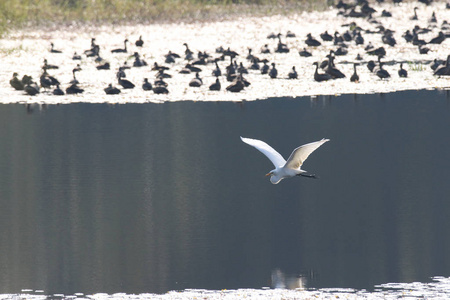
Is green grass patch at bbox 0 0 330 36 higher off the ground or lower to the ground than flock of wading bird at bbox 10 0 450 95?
higher

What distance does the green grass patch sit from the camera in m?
49.8

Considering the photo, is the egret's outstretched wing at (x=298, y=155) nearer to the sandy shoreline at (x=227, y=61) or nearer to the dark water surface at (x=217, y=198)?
the dark water surface at (x=217, y=198)

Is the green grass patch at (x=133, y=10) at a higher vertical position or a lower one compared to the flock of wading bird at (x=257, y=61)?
higher

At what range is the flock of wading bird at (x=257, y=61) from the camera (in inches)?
1384

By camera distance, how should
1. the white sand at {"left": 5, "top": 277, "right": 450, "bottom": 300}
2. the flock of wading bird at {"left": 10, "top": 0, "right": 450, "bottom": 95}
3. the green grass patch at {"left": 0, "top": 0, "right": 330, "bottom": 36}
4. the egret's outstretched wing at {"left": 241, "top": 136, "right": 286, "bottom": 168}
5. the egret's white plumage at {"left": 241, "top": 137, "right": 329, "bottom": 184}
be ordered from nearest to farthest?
the white sand at {"left": 5, "top": 277, "right": 450, "bottom": 300} → the egret's white plumage at {"left": 241, "top": 137, "right": 329, "bottom": 184} → the egret's outstretched wing at {"left": 241, "top": 136, "right": 286, "bottom": 168} → the flock of wading bird at {"left": 10, "top": 0, "right": 450, "bottom": 95} → the green grass patch at {"left": 0, "top": 0, "right": 330, "bottom": 36}

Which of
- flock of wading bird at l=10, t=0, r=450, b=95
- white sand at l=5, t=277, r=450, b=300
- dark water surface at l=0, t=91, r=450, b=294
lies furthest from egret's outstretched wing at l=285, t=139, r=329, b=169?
flock of wading bird at l=10, t=0, r=450, b=95

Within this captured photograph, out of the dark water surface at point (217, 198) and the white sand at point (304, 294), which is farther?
the dark water surface at point (217, 198)

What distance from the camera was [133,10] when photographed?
5194 centimetres

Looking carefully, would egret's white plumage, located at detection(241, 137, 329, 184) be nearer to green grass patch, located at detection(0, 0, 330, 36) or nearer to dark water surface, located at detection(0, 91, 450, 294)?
dark water surface, located at detection(0, 91, 450, 294)

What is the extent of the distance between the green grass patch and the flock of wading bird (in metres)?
4.19

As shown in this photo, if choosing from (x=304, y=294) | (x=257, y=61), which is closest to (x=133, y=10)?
→ (x=257, y=61)

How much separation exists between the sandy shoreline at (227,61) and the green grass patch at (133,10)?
1567mm

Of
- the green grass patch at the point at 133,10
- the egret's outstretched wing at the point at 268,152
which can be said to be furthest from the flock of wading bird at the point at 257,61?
the egret's outstretched wing at the point at 268,152

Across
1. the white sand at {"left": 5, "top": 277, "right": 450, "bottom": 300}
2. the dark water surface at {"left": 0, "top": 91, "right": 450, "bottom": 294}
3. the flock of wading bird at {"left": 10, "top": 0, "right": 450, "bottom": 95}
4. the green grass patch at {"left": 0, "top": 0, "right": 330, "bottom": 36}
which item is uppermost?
the green grass patch at {"left": 0, "top": 0, "right": 330, "bottom": 36}
